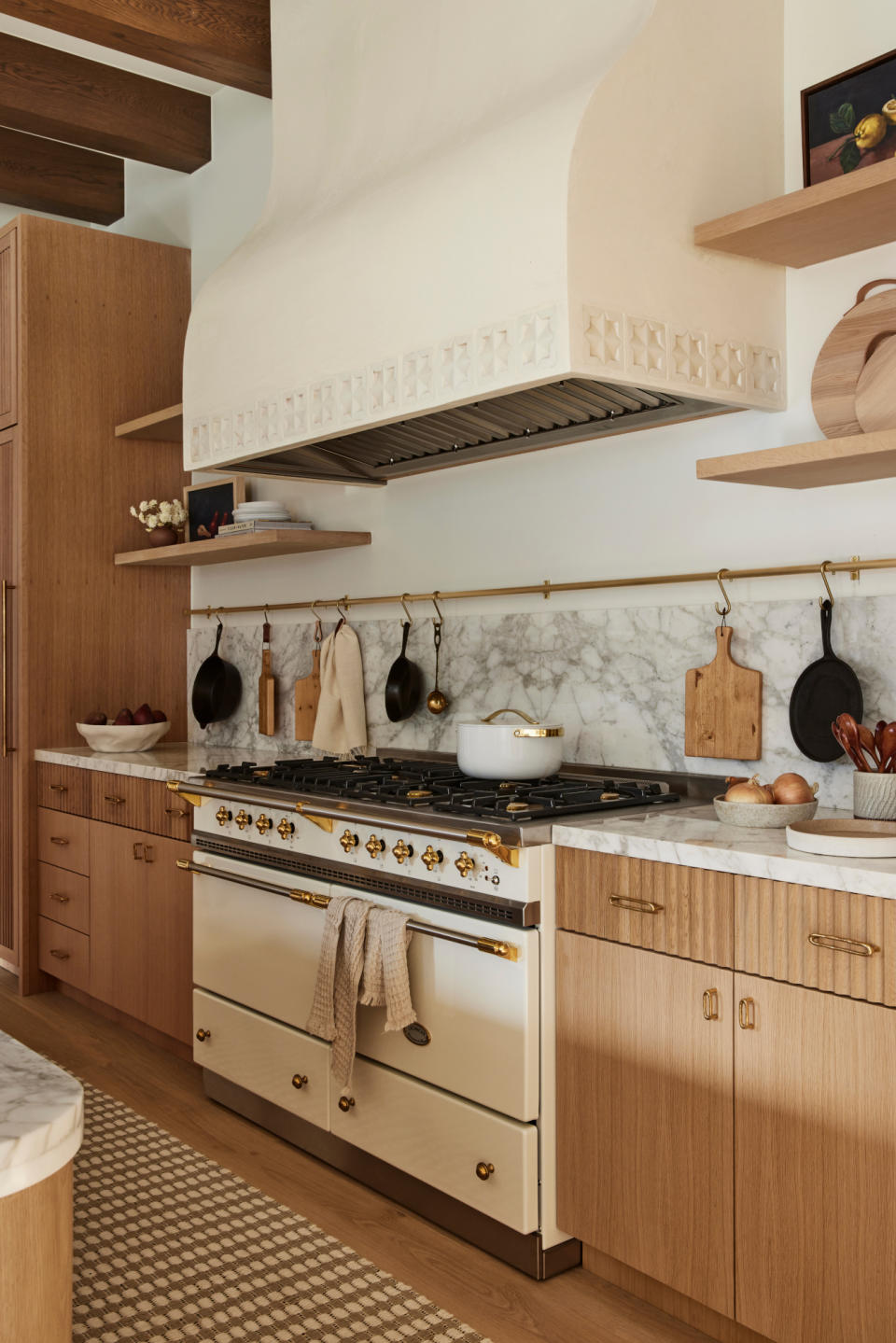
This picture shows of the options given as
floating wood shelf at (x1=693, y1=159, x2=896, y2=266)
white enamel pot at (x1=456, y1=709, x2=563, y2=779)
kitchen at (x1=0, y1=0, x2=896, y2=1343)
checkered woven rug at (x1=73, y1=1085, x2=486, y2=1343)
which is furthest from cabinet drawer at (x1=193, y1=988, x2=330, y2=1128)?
floating wood shelf at (x1=693, y1=159, x2=896, y2=266)

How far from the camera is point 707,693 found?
2.59 metres

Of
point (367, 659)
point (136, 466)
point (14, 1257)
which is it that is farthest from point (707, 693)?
point (136, 466)

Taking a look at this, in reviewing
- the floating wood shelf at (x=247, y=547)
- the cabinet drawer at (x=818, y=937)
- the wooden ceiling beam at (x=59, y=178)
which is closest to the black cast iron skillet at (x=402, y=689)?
the floating wood shelf at (x=247, y=547)

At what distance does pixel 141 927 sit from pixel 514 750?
5.10ft

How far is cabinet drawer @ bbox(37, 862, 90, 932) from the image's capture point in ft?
13.0

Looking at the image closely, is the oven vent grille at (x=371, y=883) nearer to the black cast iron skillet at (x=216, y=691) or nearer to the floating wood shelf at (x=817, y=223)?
the black cast iron skillet at (x=216, y=691)

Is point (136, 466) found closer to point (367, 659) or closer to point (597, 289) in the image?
point (367, 659)

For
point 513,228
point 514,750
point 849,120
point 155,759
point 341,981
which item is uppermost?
point 849,120

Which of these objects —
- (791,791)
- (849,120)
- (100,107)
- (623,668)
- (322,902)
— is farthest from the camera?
(100,107)

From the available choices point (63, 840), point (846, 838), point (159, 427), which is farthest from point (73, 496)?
point (846, 838)

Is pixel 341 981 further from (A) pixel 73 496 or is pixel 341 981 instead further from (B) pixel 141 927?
Answer: (A) pixel 73 496

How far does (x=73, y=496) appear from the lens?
4391mm

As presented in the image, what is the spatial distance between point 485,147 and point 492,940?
1.57m

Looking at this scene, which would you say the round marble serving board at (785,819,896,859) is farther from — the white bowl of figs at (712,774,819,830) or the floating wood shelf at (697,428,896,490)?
the floating wood shelf at (697,428,896,490)
